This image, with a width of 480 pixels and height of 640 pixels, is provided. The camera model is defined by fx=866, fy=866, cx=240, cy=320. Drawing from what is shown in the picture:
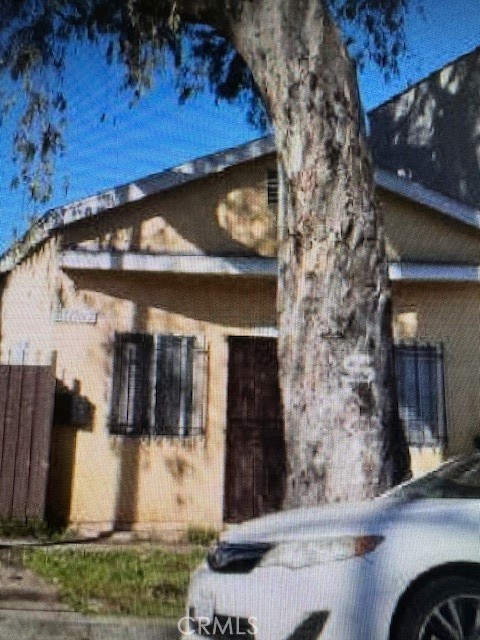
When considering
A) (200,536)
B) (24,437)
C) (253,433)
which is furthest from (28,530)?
(253,433)

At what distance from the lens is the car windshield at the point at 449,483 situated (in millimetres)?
4750

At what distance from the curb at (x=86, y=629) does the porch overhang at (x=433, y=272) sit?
590 centimetres

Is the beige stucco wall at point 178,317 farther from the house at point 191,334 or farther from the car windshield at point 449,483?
the car windshield at point 449,483

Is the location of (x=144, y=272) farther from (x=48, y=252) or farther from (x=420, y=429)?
(x=420, y=429)

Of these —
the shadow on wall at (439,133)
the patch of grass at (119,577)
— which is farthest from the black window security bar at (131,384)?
the shadow on wall at (439,133)

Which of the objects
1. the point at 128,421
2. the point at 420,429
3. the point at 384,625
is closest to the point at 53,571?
the point at 128,421

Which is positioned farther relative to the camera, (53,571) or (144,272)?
(144,272)

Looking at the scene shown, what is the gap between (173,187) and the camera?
10.7 m

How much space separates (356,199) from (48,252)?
16.9 ft

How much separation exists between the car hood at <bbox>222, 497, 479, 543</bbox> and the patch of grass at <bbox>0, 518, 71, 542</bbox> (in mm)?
5295

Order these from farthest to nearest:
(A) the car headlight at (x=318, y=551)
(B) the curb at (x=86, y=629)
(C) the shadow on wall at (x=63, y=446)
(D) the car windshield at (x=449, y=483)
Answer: (C) the shadow on wall at (x=63, y=446) → (B) the curb at (x=86, y=629) → (D) the car windshield at (x=449, y=483) → (A) the car headlight at (x=318, y=551)

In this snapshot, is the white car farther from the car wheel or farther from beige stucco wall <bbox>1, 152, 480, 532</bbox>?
beige stucco wall <bbox>1, 152, 480, 532</bbox>

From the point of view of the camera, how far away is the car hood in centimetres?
414

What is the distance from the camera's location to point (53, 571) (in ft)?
24.5
